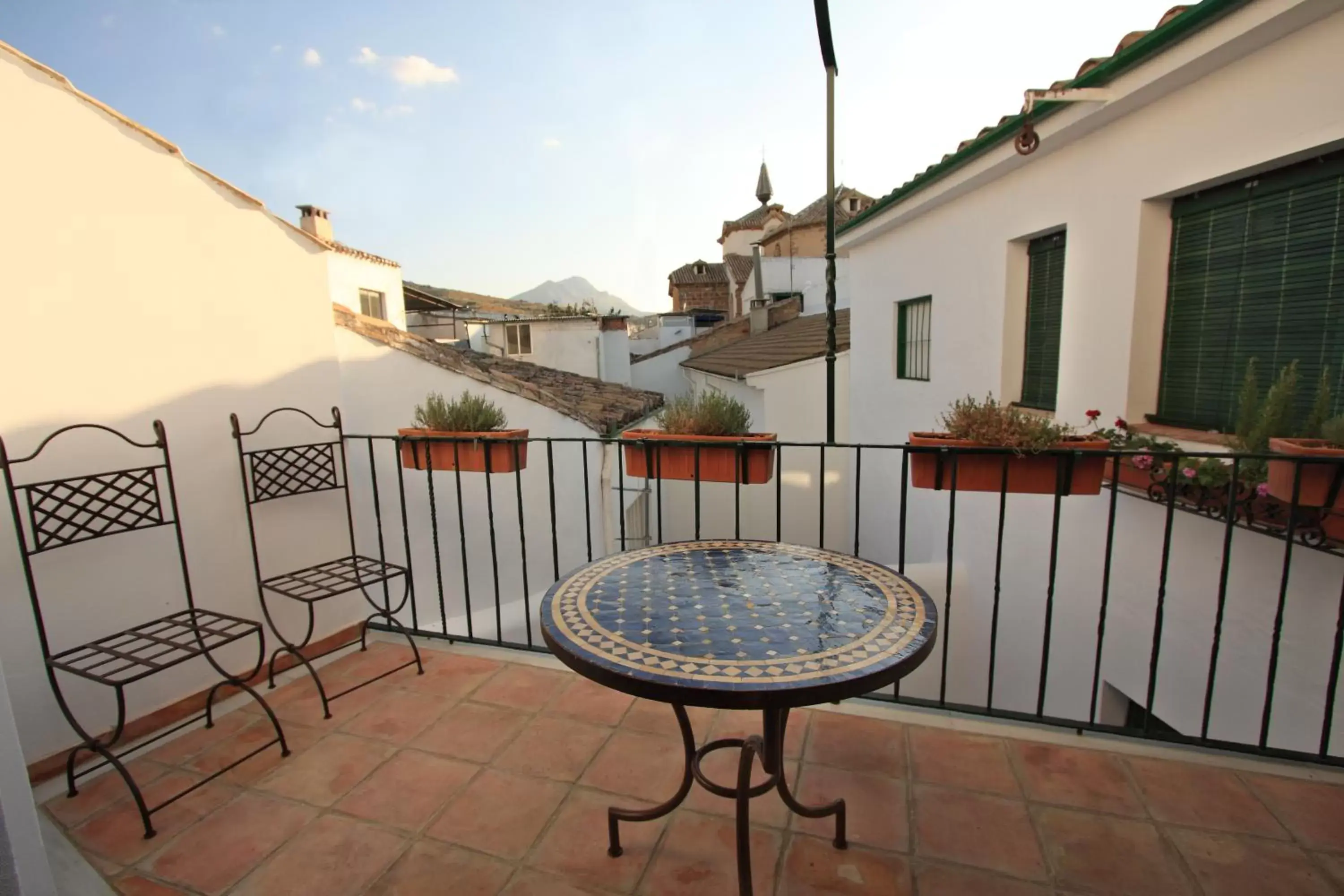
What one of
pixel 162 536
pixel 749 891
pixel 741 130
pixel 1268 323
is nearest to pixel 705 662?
pixel 749 891

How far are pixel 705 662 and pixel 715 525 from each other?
8076 millimetres

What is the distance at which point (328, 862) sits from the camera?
5.24 ft

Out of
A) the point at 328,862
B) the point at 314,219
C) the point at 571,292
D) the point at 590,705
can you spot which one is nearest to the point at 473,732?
the point at 590,705

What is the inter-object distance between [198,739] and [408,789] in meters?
0.98

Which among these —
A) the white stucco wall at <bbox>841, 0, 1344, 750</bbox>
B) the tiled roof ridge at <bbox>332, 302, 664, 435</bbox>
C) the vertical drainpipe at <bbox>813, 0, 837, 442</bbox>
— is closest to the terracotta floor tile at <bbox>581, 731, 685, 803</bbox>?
the vertical drainpipe at <bbox>813, 0, 837, 442</bbox>

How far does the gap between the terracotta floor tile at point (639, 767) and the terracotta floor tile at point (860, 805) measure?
399mm

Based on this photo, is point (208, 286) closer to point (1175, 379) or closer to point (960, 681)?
point (1175, 379)

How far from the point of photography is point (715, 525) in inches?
364

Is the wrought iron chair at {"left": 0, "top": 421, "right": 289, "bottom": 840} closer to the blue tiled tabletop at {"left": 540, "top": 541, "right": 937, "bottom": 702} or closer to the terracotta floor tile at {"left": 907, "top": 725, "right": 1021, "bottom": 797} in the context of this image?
the blue tiled tabletop at {"left": 540, "top": 541, "right": 937, "bottom": 702}

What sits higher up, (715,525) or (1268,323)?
(1268,323)

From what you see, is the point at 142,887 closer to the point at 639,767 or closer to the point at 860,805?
the point at 639,767

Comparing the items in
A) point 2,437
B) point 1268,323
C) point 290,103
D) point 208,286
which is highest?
point 290,103

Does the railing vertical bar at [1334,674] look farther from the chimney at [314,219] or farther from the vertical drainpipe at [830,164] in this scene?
the chimney at [314,219]

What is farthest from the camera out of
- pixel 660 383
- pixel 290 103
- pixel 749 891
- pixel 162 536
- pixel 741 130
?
pixel 660 383
